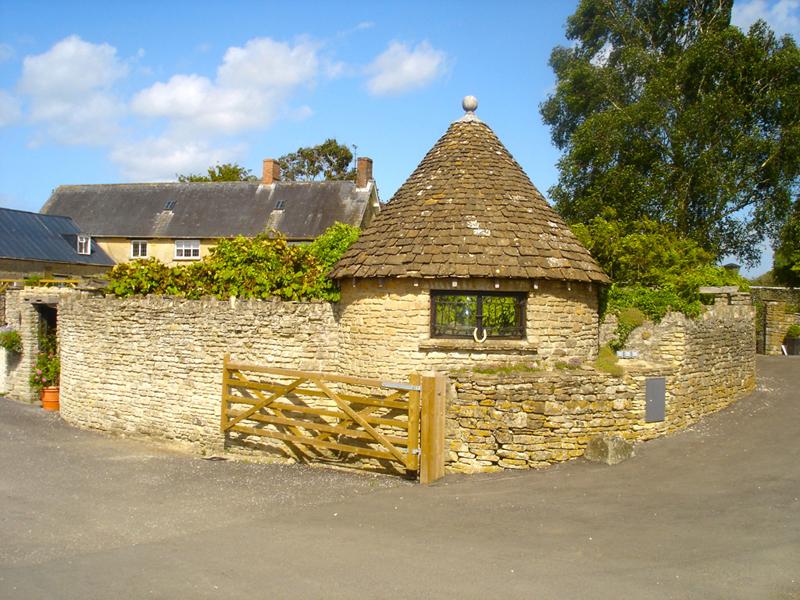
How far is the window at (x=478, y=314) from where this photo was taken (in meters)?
11.1

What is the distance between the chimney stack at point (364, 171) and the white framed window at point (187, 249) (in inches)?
381

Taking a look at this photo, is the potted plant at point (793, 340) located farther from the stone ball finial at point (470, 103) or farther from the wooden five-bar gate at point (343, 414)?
the wooden five-bar gate at point (343, 414)

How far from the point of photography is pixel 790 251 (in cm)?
2703

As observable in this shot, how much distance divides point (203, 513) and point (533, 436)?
495cm

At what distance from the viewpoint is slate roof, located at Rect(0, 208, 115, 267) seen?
109ft

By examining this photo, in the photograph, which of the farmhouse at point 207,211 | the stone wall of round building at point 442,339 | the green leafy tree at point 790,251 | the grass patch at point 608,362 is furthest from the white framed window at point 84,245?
the green leafy tree at point 790,251

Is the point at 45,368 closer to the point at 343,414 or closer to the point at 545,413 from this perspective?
the point at 343,414

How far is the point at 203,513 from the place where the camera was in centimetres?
864

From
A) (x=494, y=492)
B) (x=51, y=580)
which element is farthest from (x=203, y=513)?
(x=494, y=492)

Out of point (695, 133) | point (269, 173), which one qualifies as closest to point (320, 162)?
point (269, 173)

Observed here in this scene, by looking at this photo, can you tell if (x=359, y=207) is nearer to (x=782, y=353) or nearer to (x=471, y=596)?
(x=782, y=353)

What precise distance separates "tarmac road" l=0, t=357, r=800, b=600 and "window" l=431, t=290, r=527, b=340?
8.01 feet

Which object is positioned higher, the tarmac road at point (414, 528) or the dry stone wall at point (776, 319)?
the dry stone wall at point (776, 319)

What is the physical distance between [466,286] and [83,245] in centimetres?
3204
